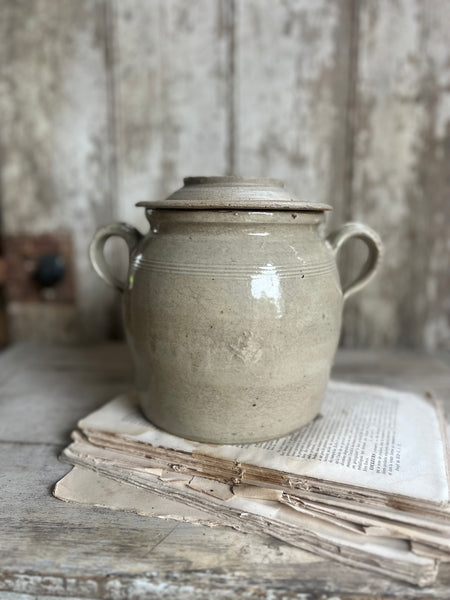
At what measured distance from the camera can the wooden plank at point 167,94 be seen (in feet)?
3.62

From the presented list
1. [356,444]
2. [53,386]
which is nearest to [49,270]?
[53,386]

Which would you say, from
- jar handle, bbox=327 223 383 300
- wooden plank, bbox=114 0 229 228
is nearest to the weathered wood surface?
jar handle, bbox=327 223 383 300

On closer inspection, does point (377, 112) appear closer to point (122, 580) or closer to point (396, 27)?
point (396, 27)

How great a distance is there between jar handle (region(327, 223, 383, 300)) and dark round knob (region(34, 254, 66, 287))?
2.34ft

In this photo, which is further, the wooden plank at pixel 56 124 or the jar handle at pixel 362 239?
the wooden plank at pixel 56 124

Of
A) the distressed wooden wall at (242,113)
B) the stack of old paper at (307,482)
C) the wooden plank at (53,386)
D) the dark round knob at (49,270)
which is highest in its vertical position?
the distressed wooden wall at (242,113)

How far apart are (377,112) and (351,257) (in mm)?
331

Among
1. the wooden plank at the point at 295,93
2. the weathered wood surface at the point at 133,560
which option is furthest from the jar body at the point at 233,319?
the wooden plank at the point at 295,93

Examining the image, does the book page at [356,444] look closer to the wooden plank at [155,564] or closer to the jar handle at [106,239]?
the wooden plank at [155,564]

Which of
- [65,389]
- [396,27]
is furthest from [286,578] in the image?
[396,27]

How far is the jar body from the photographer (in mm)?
608

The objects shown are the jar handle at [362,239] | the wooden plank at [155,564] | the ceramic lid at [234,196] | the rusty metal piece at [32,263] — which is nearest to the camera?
the wooden plank at [155,564]

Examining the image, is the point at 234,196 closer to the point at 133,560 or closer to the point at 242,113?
the point at 133,560

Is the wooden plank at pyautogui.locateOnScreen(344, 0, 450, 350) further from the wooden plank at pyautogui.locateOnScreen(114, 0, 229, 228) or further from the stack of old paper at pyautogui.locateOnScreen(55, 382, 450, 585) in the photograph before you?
the stack of old paper at pyautogui.locateOnScreen(55, 382, 450, 585)
